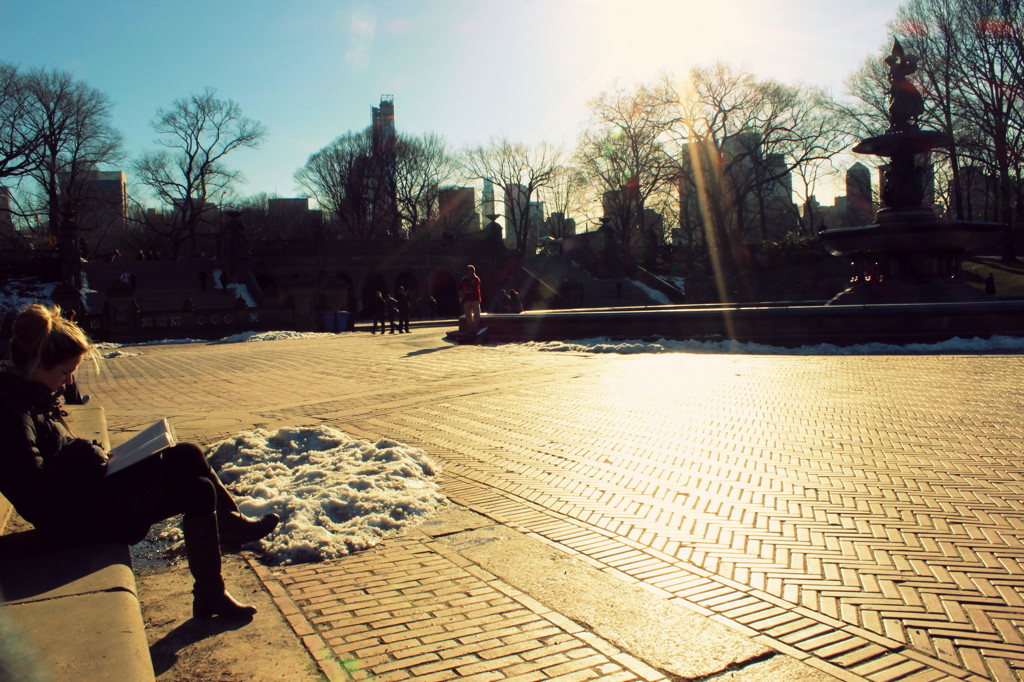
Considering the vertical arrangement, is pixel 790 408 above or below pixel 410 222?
below

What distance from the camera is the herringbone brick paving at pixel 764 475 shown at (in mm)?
3197

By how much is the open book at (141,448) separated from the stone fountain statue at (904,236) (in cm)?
2041

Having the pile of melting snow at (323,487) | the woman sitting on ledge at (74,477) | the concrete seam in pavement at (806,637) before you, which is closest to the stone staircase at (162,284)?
the pile of melting snow at (323,487)

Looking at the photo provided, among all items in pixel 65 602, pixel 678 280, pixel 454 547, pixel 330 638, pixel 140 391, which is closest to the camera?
pixel 65 602

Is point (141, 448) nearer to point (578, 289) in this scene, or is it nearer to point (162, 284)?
point (162, 284)

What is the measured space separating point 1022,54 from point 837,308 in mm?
27429

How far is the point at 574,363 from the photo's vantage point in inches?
549

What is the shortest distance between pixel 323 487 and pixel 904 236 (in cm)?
2010

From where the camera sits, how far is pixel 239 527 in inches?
149

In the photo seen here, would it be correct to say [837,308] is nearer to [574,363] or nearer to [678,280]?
[574,363]

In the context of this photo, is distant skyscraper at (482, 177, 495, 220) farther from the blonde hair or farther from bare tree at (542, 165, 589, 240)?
the blonde hair

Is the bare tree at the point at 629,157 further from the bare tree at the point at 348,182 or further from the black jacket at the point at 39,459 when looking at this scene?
the black jacket at the point at 39,459

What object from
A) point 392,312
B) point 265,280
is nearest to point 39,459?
point 392,312

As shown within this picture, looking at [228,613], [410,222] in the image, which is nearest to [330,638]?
[228,613]
